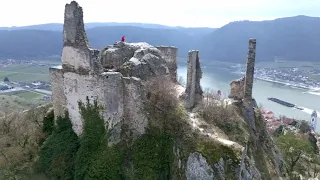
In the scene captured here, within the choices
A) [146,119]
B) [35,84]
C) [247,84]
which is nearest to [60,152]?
[146,119]

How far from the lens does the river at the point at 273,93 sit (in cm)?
9038

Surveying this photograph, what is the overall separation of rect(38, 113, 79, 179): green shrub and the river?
61639 mm

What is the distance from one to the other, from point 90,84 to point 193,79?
277 inches

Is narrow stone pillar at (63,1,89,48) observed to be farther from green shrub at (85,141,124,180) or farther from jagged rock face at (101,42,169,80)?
green shrub at (85,141,124,180)

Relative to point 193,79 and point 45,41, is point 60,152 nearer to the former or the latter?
point 193,79

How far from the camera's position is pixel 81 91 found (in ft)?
61.4

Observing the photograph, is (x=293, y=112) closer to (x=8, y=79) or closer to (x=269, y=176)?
(x=269, y=176)

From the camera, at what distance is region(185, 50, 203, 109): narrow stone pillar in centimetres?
2127

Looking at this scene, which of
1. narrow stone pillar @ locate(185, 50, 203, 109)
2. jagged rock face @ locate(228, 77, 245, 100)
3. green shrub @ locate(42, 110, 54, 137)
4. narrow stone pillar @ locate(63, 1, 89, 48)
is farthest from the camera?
jagged rock face @ locate(228, 77, 245, 100)

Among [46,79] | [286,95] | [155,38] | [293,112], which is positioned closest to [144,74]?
[293,112]

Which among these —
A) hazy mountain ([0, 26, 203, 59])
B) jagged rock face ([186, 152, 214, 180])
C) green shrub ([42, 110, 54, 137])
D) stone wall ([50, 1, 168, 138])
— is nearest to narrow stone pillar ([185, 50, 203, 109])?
stone wall ([50, 1, 168, 138])

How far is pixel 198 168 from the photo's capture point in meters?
17.1

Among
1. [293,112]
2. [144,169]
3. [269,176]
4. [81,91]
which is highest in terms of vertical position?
[81,91]

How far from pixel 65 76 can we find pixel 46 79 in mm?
116986
